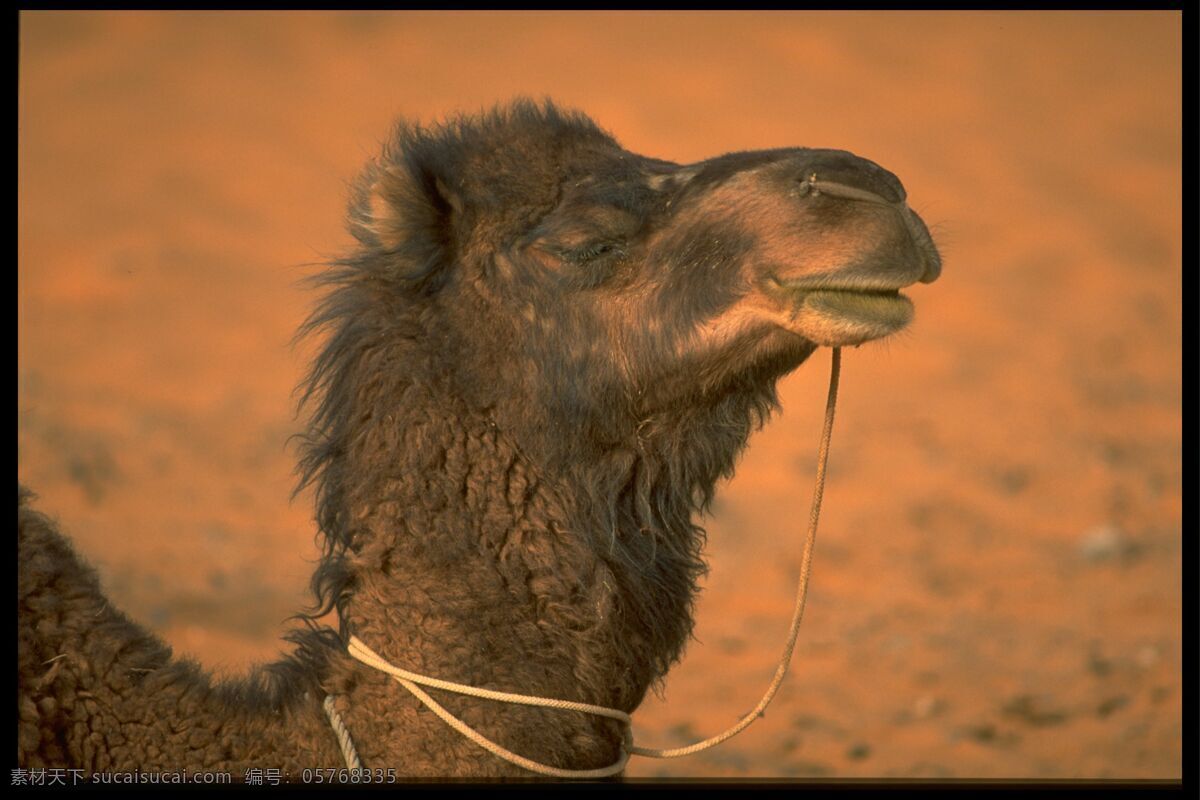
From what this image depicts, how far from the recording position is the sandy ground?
26.3 feet

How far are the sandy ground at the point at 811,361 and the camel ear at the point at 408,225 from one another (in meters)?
1.18

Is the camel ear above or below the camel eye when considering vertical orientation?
above

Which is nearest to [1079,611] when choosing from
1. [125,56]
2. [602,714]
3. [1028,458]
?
[1028,458]

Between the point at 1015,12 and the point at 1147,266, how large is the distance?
6.91m

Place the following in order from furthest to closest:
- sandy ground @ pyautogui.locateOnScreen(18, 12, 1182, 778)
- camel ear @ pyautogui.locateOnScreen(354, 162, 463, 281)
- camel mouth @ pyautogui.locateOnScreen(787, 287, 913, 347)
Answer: sandy ground @ pyautogui.locateOnScreen(18, 12, 1182, 778)
camel ear @ pyautogui.locateOnScreen(354, 162, 463, 281)
camel mouth @ pyautogui.locateOnScreen(787, 287, 913, 347)

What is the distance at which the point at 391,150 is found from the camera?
4.00 meters

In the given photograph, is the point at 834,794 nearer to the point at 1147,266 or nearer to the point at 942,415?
the point at 942,415

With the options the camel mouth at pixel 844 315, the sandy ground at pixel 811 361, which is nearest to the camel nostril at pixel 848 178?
the camel mouth at pixel 844 315

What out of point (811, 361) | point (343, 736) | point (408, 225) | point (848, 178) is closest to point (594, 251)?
point (408, 225)

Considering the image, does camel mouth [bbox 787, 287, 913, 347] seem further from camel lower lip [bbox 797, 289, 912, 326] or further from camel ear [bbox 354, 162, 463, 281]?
camel ear [bbox 354, 162, 463, 281]

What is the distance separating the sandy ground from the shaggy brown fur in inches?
31.8

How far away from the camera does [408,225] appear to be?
3.75 m

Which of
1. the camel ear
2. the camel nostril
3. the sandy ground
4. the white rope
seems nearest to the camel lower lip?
the camel nostril

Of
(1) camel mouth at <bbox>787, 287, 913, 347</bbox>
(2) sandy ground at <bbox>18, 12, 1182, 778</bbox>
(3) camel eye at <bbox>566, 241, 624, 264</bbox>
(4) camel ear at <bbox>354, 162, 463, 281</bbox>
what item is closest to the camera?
(1) camel mouth at <bbox>787, 287, 913, 347</bbox>
